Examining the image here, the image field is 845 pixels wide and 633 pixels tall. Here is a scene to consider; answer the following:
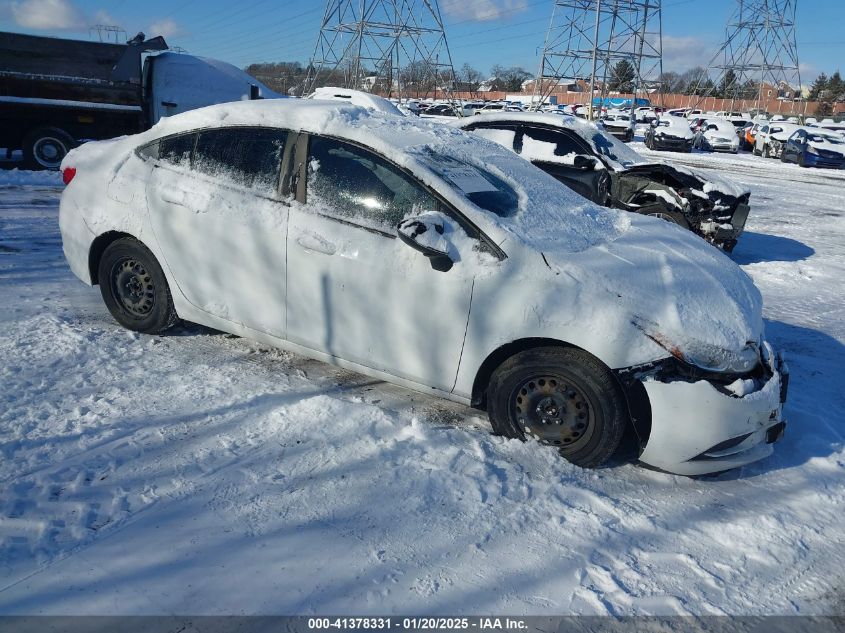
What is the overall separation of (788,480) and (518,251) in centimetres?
193

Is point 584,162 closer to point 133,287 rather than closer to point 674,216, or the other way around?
point 674,216

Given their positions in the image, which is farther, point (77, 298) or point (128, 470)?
point (77, 298)

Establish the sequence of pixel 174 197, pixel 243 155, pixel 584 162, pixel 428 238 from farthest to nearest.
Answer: pixel 584 162
pixel 174 197
pixel 243 155
pixel 428 238

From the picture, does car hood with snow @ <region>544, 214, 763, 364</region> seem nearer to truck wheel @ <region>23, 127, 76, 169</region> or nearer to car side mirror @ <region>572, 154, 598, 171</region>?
car side mirror @ <region>572, 154, 598, 171</region>

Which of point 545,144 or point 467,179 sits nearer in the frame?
point 467,179

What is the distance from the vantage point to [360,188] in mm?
3760

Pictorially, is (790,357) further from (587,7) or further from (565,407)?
(587,7)

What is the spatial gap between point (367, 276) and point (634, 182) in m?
5.91

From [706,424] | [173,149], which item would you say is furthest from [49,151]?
[706,424]

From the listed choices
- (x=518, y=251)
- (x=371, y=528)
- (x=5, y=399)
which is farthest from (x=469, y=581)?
(x=5, y=399)

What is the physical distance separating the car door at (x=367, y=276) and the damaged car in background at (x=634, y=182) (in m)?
5.19

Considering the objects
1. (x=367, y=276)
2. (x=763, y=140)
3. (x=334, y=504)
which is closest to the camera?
(x=334, y=504)

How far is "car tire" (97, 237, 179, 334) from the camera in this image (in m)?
4.43

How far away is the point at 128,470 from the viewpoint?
10.2 ft
